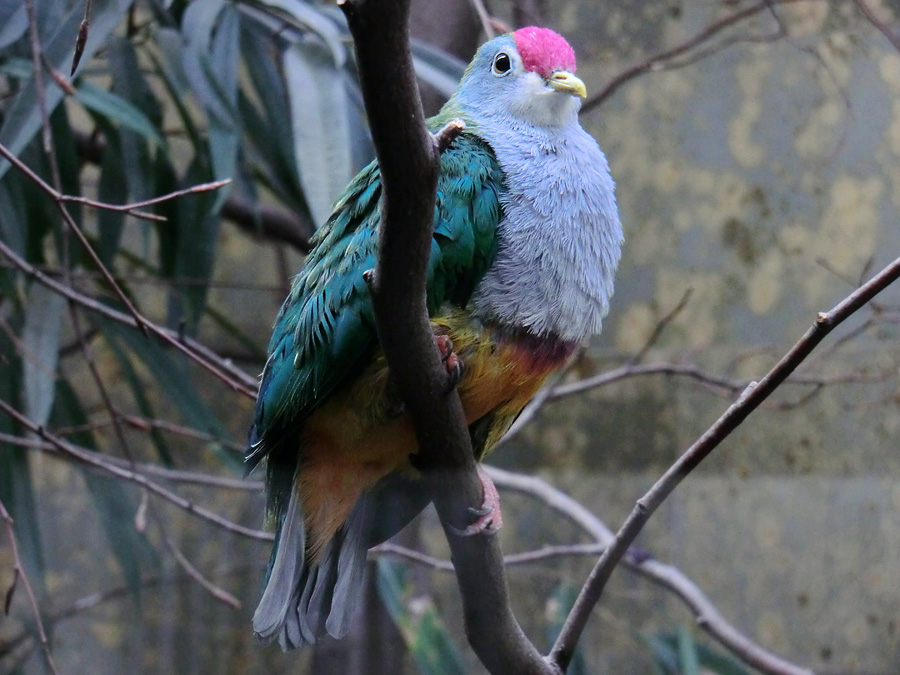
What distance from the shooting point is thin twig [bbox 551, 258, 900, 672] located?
2.60 feet

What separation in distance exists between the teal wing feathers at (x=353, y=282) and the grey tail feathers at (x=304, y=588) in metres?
0.11

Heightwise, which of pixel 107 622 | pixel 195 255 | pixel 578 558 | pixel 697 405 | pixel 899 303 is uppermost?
pixel 899 303

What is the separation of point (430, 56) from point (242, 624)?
5.04ft

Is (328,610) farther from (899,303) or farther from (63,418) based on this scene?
(899,303)

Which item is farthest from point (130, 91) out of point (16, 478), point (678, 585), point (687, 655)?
point (687, 655)

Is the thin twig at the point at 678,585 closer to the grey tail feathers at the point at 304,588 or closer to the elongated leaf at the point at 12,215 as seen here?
the grey tail feathers at the point at 304,588

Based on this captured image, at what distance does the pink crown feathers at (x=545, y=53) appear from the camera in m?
1.31

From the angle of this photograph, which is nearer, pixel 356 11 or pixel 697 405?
pixel 356 11

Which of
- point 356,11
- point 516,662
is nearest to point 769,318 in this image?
point 516,662

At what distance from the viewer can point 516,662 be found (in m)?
1.11

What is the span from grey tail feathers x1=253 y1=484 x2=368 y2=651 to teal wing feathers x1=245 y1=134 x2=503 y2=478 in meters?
0.11

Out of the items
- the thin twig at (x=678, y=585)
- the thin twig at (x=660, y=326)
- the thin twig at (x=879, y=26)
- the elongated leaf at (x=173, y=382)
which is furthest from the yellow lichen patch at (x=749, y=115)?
the elongated leaf at (x=173, y=382)

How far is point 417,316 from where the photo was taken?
82cm

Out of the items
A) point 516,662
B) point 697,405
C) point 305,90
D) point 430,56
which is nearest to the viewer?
point 516,662
